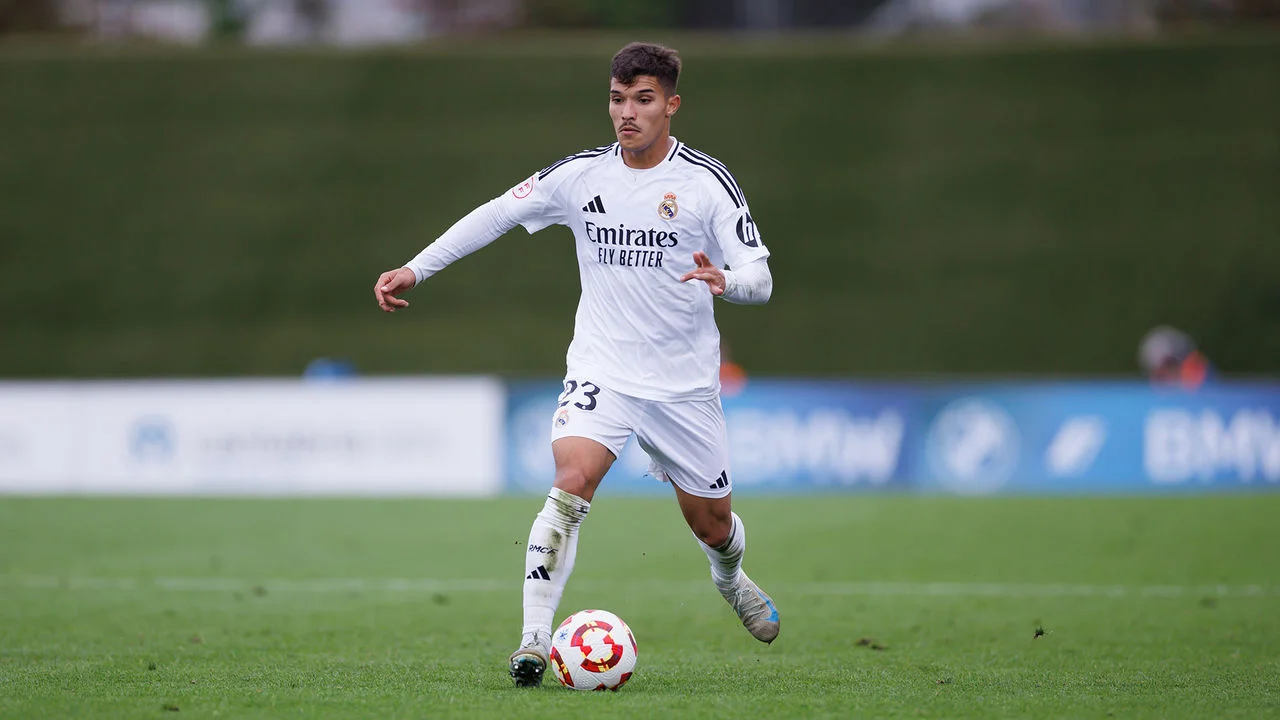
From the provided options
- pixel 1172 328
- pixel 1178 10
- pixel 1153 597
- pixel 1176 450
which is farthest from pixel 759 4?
pixel 1153 597

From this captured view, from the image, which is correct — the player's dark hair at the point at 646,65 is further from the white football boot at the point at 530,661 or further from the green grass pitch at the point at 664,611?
the green grass pitch at the point at 664,611

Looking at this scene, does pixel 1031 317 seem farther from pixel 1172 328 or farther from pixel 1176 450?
pixel 1176 450

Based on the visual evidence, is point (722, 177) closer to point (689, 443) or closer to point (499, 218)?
point (499, 218)

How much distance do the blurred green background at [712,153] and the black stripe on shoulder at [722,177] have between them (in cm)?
1954

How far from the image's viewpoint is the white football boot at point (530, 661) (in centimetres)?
609

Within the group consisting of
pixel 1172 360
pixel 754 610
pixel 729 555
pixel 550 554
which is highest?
pixel 1172 360

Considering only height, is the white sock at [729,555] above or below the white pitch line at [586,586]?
above

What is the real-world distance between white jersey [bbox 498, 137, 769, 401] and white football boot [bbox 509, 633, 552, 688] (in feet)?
3.77

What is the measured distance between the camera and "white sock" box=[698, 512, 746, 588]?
276 inches

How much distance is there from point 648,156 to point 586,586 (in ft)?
14.2

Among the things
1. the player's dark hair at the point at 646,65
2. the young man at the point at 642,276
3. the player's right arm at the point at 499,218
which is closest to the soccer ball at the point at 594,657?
the young man at the point at 642,276

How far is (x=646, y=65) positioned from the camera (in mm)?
6535

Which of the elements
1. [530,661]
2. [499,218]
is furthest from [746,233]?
[530,661]

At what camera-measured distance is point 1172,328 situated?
2625cm
